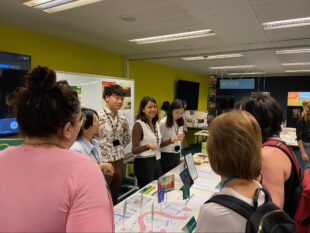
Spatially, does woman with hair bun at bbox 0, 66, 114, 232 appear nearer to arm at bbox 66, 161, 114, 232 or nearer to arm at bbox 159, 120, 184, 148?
arm at bbox 66, 161, 114, 232

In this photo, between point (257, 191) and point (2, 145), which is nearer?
point (257, 191)

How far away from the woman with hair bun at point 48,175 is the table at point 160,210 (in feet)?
2.94

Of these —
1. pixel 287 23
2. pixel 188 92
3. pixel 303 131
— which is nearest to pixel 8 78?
pixel 287 23

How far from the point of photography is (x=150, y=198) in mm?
1888

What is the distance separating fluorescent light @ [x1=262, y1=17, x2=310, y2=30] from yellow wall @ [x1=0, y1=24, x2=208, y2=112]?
10.0 ft

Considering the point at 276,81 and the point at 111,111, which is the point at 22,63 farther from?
the point at 276,81

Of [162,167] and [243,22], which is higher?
[243,22]

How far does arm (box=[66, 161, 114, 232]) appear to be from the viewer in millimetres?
617

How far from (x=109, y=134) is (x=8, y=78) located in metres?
1.60

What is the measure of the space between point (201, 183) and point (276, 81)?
863 cm

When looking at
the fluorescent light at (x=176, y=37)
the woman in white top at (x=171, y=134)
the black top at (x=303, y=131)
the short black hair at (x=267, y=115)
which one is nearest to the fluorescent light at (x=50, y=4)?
the fluorescent light at (x=176, y=37)

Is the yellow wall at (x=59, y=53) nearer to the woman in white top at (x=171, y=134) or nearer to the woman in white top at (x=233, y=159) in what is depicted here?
the woman in white top at (x=171, y=134)

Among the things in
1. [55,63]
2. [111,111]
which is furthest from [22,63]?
[111,111]

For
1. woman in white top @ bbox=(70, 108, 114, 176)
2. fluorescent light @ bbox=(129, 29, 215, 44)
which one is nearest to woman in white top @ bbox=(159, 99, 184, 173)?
fluorescent light @ bbox=(129, 29, 215, 44)
